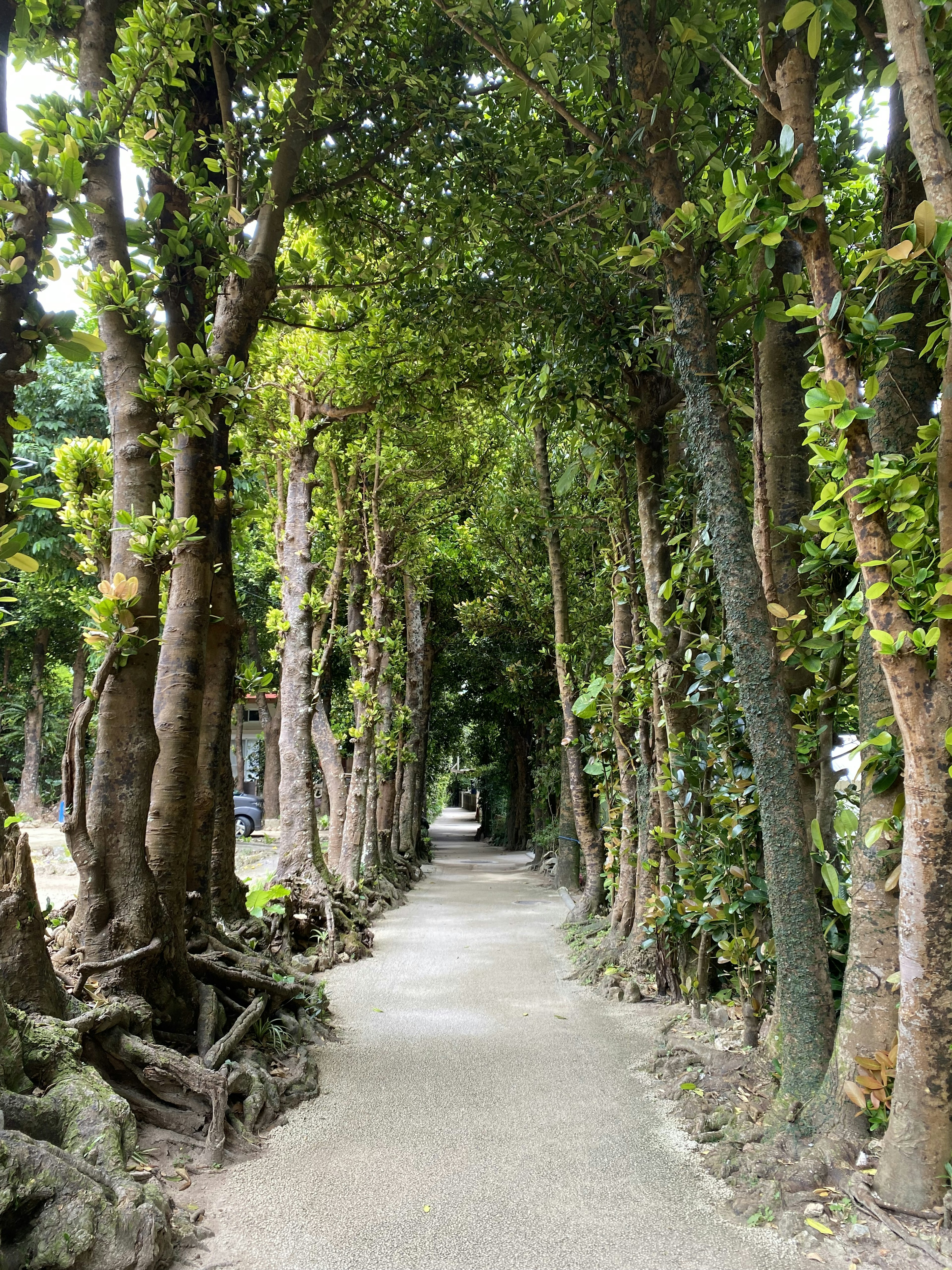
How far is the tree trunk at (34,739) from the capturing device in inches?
814

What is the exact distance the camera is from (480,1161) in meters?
3.54

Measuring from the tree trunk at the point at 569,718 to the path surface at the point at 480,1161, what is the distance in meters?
3.83

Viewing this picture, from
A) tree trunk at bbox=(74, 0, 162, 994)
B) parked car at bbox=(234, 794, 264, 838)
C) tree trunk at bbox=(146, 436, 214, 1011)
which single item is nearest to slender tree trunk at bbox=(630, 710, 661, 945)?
tree trunk at bbox=(146, 436, 214, 1011)

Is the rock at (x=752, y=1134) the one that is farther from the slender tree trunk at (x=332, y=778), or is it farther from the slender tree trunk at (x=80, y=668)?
the slender tree trunk at (x=80, y=668)

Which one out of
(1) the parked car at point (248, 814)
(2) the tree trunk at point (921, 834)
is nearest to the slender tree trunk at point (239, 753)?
(1) the parked car at point (248, 814)

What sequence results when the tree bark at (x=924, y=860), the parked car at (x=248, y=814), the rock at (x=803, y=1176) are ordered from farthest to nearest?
the parked car at (x=248, y=814) → the rock at (x=803, y=1176) → the tree bark at (x=924, y=860)

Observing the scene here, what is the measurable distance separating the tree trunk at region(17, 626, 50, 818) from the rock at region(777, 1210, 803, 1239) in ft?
70.6

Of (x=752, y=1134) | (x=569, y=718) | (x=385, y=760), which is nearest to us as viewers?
(x=752, y=1134)

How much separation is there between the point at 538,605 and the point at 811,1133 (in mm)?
10974

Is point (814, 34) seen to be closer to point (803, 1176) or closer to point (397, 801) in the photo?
point (803, 1176)

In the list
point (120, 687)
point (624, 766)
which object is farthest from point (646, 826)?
point (120, 687)

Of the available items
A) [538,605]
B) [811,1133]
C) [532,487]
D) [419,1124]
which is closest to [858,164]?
[811,1133]

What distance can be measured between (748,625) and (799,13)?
93.3 inches

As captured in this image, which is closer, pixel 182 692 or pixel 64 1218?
pixel 64 1218
